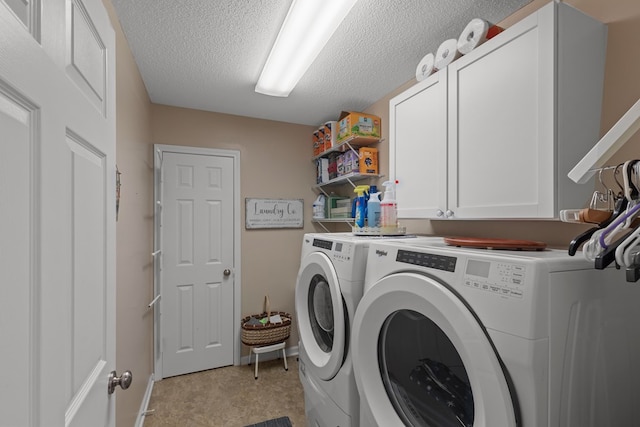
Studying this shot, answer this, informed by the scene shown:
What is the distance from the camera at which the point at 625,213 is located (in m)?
0.66

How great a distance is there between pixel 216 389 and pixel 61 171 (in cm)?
244

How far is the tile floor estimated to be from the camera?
204cm

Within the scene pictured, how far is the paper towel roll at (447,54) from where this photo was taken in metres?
1.33

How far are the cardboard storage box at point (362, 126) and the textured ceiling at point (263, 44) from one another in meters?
0.18

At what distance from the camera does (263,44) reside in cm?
163

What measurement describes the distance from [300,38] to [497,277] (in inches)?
55.1

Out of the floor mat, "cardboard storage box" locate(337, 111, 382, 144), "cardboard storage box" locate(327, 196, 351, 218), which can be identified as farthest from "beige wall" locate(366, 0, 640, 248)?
the floor mat

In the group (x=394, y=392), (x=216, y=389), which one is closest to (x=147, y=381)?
(x=216, y=389)

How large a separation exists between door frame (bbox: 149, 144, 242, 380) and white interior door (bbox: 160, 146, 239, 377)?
2 centimetres

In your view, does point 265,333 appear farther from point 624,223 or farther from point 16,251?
point 624,223

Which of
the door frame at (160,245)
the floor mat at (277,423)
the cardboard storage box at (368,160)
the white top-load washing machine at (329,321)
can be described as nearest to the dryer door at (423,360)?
the white top-load washing machine at (329,321)

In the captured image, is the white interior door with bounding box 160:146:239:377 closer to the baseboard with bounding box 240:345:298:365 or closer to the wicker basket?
the baseboard with bounding box 240:345:298:365

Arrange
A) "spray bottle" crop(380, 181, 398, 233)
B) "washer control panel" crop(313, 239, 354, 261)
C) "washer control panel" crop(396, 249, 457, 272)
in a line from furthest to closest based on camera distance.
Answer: "spray bottle" crop(380, 181, 398, 233) < "washer control panel" crop(313, 239, 354, 261) < "washer control panel" crop(396, 249, 457, 272)

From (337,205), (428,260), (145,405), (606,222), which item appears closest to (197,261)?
(145,405)
